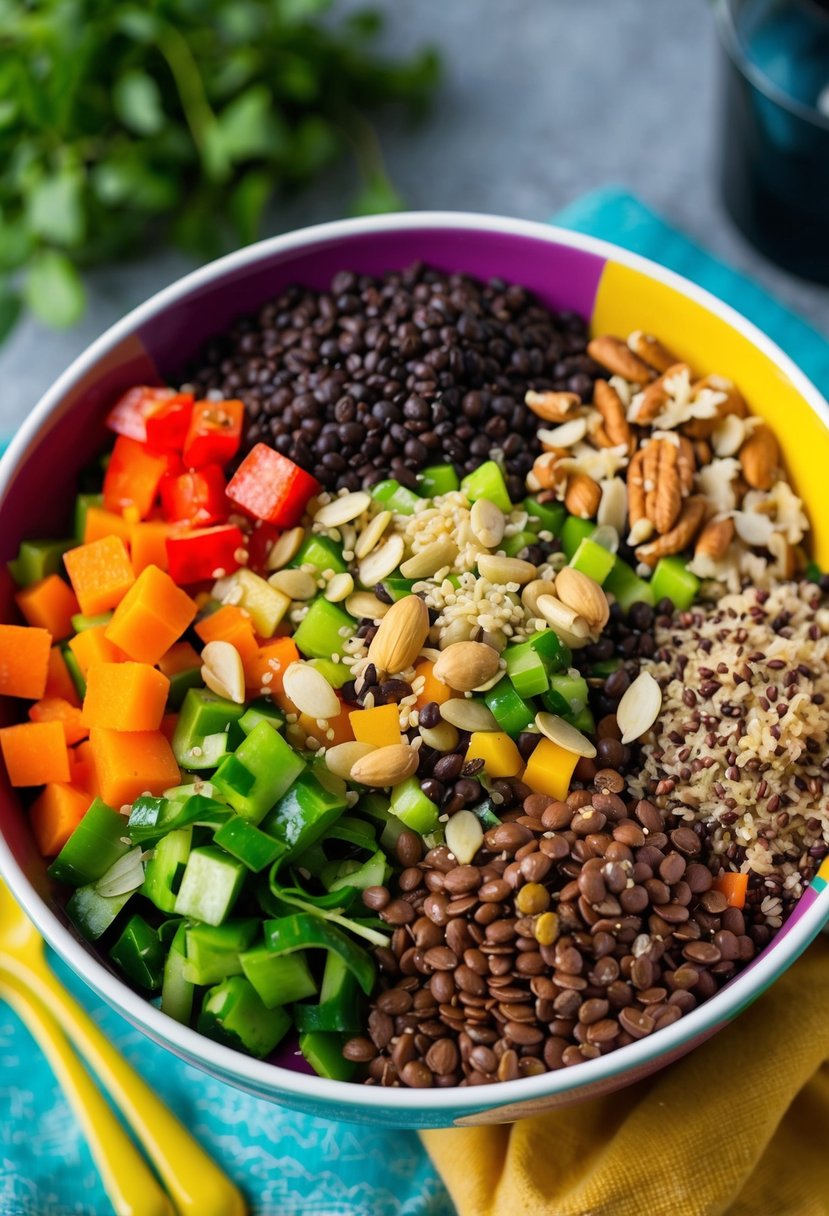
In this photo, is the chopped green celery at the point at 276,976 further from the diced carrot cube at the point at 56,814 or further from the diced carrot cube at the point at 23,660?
the diced carrot cube at the point at 23,660

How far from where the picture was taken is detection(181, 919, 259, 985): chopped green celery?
1.65 meters

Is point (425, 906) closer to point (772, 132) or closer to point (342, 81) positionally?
point (772, 132)

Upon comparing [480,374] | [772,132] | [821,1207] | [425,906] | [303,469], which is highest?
[772,132]

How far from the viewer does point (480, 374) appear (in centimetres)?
209

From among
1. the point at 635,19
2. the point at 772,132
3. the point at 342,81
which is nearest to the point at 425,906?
the point at 772,132

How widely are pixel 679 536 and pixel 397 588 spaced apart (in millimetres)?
478

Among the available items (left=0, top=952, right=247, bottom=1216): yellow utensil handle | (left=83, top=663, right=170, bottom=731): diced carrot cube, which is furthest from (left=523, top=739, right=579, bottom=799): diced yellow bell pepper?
(left=0, top=952, right=247, bottom=1216): yellow utensil handle

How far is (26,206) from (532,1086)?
2.21 m

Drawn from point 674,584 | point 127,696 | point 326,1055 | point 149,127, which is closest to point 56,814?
point 127,696

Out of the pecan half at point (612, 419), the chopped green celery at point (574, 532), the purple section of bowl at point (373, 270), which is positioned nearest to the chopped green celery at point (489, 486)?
the chopped green celery at point (574, 532)

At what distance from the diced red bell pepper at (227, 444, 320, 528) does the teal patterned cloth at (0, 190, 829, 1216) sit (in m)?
0.84

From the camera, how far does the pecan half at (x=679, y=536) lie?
201 centimetres

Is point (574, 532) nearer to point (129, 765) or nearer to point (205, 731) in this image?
point (205, 731)

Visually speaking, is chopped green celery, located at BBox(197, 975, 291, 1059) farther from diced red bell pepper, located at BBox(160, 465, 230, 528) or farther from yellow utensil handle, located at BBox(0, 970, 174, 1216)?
diced red bell pepper, located at BBox(160, 465, 230, 528)
